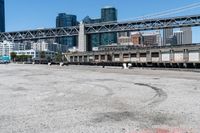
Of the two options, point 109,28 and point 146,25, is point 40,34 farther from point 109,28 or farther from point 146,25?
point 146,25

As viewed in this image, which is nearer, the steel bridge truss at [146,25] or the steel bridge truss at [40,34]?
the steel bridge truss at [146,25]

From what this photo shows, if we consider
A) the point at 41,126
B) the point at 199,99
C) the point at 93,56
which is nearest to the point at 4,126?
the point at 41,126

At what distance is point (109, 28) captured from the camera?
141500 millimetres

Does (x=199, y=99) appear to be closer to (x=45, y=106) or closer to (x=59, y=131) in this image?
(x=45, y=106)

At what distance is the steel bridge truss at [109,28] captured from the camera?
122100mm

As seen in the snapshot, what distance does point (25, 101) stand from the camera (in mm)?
16062

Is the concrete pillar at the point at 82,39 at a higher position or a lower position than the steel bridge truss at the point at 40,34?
lower

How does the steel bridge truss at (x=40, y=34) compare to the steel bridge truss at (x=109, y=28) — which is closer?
the steel bridge truss at (x=109, y=28)

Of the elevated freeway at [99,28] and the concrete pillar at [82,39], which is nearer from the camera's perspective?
the elevated freeway at [99,28]

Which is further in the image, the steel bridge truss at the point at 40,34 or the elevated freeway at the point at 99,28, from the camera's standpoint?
the steel bridge truss at the point at 40,34

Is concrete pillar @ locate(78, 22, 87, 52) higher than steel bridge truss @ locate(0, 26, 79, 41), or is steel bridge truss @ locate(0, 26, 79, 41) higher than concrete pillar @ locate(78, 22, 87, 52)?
steel bridge truss @ locate(0, 26, 79, 41)

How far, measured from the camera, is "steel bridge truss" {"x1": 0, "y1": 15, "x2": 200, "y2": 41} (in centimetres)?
12210

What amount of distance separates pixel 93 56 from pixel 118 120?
113156 millimetres

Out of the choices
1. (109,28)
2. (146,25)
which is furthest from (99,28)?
(146,25)
